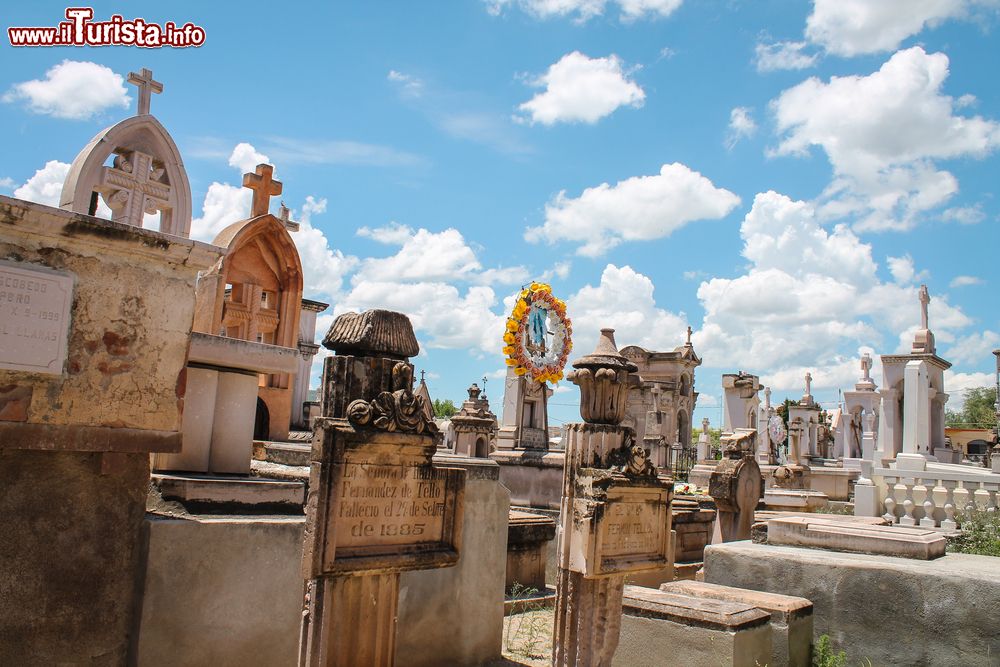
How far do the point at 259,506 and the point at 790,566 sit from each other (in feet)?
13.3

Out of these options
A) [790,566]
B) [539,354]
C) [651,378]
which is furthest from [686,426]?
[790,566]

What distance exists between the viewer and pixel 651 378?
38.0 metres

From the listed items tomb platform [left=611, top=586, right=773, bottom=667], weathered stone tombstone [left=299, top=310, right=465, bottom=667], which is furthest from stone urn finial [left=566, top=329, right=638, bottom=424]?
weathered stone tombstone [left=299, top=310, right=465, bottom=667]

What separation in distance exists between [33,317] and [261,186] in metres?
6.53

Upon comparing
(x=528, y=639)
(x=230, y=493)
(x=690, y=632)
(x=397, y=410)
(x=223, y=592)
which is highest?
(x=397, y=410)

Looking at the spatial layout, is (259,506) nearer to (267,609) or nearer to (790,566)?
(267,609)

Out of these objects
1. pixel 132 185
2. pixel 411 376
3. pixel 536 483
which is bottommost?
pixel 536 483

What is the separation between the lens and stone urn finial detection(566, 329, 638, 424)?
18.5ft

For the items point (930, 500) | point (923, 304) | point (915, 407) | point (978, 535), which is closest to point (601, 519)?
point (978, 535)

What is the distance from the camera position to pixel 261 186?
379 inches

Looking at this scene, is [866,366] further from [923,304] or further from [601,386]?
[601,386]

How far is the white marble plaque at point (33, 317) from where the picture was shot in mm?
3350

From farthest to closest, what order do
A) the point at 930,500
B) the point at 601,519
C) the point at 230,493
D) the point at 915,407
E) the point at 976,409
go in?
1. the point at 976,409
2. the point at 915,407
3. the point at 930,500
4. the point at 601,519
5. the point at 230,493

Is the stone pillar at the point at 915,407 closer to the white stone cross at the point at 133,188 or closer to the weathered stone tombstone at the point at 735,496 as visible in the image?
the weathered stone tombstone at the point at 735,496
